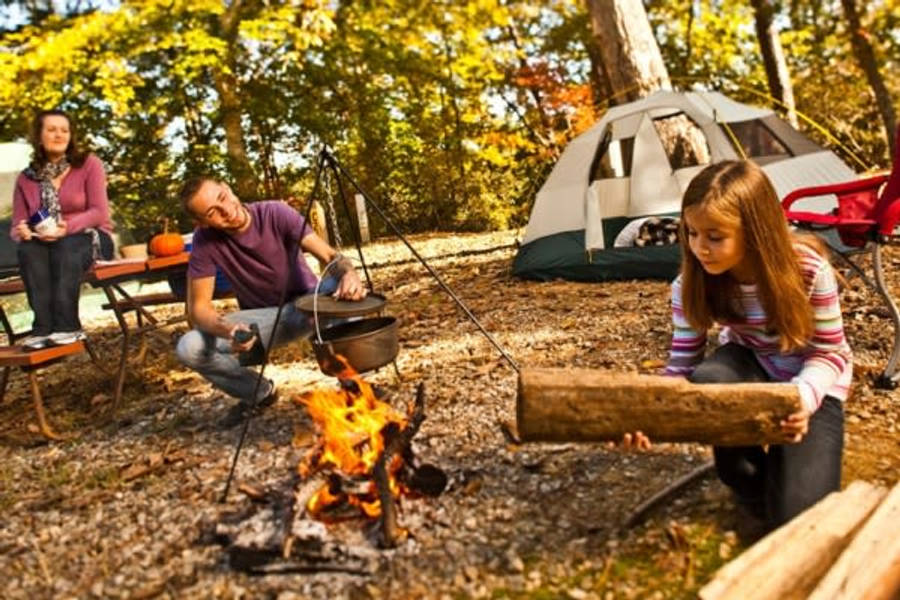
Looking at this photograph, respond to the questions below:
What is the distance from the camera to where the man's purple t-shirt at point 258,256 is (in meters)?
3.79

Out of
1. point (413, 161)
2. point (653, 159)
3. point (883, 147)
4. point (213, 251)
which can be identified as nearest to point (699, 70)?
point (883, 147)

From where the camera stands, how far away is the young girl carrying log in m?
2.12

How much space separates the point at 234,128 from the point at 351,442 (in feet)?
37.4

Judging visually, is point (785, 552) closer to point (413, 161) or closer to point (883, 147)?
point (413, 161)

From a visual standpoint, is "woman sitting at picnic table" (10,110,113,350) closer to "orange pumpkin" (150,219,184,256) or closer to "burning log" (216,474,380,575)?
"orange pumpkin" (150,219,184,256)

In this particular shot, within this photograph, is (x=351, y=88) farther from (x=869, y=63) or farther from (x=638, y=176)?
(x=869, y=63)

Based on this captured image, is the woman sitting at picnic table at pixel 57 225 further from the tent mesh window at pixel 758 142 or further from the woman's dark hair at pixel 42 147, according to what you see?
the tent mesh window at pixel 758 142

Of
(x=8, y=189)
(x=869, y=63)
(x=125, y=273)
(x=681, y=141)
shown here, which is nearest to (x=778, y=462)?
(x=125, y=273)

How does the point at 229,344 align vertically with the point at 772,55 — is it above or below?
below

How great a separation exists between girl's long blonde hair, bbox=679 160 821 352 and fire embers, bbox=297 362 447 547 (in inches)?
51.5

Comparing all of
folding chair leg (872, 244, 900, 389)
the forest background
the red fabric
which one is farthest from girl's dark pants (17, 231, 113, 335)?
the forest background

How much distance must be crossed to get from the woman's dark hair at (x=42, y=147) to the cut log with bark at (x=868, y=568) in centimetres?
496

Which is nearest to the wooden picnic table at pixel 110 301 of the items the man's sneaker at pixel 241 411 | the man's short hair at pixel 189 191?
the man's sneaker at pixel 241 411

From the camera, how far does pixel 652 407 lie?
6.70 ft
